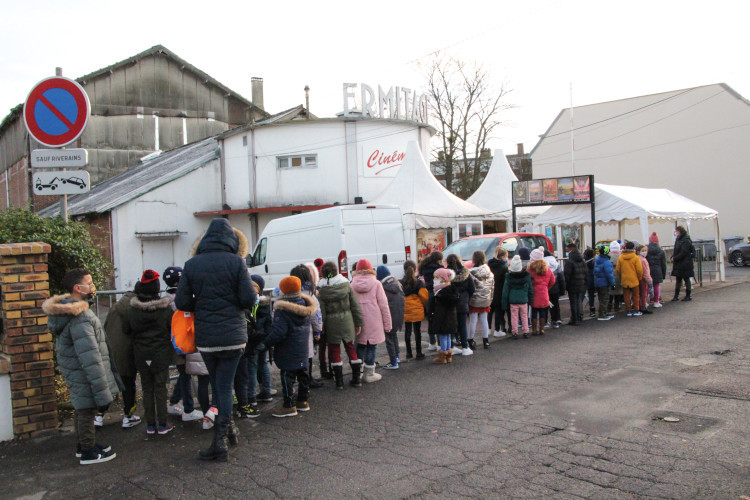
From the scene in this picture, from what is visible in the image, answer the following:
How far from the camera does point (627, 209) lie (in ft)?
52.3

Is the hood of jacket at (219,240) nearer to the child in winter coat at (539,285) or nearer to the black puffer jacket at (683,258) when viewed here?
the child in winter coat at (539,285)

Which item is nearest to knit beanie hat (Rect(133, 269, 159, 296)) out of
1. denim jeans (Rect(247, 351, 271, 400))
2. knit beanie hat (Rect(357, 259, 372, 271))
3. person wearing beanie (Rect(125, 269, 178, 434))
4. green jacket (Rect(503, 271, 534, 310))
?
person wearing beanie (Rect(125, 269, 178, 434))

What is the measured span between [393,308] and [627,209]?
10104mm

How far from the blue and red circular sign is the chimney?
3354cm

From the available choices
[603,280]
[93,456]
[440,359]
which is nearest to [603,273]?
[603,280]

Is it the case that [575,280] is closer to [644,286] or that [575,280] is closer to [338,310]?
[644,286]

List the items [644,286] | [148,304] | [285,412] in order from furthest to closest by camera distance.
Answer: [644,286]
[285,412]
[148,304]

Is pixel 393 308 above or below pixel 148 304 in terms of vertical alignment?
below

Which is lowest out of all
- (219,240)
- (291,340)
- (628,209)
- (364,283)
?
(291,340)

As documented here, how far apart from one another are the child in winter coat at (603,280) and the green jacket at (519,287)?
8.59 feet

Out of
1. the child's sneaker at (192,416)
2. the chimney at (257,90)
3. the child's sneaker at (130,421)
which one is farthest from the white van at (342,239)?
the chimney at (257,90)

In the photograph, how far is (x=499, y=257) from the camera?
36.4ft

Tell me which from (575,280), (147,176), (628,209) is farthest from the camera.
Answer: (147,176)

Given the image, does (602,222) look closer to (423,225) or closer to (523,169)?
(423,225)
